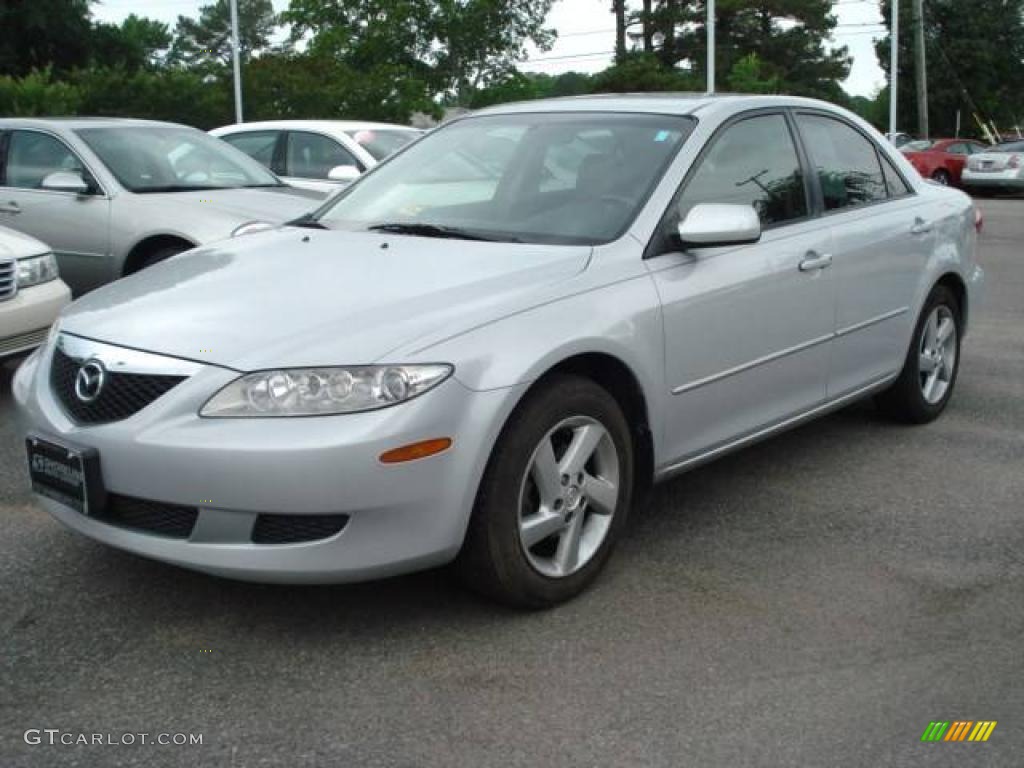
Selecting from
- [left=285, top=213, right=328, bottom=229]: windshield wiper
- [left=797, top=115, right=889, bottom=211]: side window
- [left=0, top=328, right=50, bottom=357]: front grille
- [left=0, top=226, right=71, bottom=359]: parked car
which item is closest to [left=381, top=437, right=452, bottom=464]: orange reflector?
[left=285, top=213, right=328, bottom=229]: windshield wiper

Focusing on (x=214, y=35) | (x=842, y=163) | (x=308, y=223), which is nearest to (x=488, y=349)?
(x=308, y=223)

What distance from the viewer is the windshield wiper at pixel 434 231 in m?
4.24

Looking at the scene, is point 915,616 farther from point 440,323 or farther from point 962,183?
point 962,183

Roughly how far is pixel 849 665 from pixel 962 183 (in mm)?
28261

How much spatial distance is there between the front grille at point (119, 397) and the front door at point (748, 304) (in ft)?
5.30

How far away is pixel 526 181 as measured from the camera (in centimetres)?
458

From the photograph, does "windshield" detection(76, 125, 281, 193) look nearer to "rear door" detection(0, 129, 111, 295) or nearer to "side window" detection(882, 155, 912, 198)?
"rear door" detection(0, 129, 111, 295)

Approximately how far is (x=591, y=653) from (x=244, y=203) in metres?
5.56

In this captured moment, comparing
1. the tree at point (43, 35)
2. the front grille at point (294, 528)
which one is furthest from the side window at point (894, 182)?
the tree at point (43, 35)

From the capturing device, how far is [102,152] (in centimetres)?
859

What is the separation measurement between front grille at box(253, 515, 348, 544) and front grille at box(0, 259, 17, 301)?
387 cm

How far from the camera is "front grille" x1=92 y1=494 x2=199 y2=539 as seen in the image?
340 centimetres

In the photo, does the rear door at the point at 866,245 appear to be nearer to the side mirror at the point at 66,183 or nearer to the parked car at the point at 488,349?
the parked car at the point at 488,349

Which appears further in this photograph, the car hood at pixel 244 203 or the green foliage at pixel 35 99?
the green foliage at pixel 35 99
